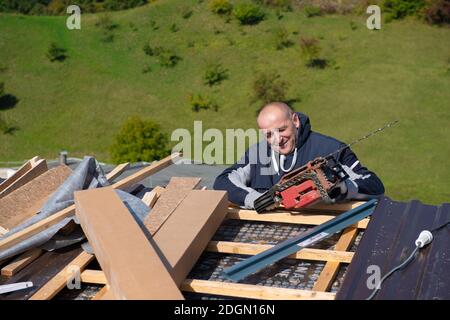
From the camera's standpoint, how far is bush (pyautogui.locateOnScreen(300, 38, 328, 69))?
2066 cm

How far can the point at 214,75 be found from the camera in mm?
20469

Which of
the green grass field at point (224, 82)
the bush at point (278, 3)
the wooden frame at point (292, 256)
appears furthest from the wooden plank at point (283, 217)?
the bush at point (278, 3)

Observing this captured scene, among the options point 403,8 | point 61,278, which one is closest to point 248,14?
point 403,8

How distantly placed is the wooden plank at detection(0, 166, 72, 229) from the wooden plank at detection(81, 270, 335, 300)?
1.26 meters

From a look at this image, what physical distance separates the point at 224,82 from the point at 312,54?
3202 millimetres

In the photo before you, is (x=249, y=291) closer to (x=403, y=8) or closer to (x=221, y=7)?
(x=221, y=7)

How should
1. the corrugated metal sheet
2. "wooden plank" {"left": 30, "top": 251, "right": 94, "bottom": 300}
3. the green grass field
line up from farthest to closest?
the green grass field
"wooden plank" {"left": 30, "top": 251, "right": 94, "bottom": 300}
the corrugated metal sheet

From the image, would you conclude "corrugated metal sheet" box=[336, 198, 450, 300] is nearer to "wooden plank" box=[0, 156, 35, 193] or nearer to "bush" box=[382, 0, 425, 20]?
"wooden plank" box=[0, 156, 35, 193]

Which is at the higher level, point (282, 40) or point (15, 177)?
point (15, 177)

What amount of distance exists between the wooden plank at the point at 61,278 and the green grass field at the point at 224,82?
12179 millimetres

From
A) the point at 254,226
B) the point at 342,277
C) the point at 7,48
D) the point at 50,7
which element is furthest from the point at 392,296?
the point at 50,7

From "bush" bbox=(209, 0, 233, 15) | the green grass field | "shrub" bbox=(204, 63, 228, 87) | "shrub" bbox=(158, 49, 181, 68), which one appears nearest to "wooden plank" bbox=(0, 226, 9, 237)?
the green grass field

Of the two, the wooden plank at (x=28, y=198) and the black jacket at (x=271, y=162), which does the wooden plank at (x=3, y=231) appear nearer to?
the wooden plank at (x=28, y=198)
